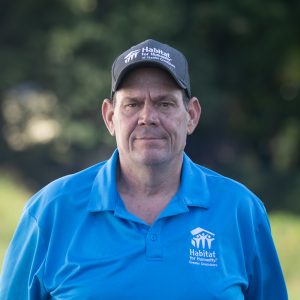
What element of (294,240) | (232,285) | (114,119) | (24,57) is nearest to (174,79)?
(114,119)

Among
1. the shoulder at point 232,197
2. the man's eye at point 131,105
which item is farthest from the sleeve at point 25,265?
the shoulder at point 232,197

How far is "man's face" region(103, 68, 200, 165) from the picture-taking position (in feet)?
11.2

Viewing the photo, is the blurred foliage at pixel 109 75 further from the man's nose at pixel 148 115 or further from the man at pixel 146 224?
the man's nose at pixel 148 115

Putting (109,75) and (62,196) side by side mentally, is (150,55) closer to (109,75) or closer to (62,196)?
(62,196)

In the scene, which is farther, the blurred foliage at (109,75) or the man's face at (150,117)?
the blurred foliage at (109,75)

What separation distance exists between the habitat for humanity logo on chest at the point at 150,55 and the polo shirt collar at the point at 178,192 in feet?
1.41

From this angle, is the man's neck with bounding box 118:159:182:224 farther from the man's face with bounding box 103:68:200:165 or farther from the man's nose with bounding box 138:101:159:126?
the man's nose with bounding box 138:101:159:126

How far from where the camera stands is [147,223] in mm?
3412

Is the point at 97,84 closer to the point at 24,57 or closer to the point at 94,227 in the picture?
the point at 24,57

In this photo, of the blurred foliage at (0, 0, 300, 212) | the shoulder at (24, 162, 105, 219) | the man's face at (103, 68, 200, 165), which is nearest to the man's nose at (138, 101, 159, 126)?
the man's face at (103, 68, 200, 165)

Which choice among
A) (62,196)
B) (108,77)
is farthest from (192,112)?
(108,77)

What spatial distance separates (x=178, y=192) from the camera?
3549mm

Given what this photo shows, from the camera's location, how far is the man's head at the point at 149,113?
3.41m

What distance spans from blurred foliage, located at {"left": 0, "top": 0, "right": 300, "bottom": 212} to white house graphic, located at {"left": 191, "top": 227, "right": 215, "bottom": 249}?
17.0 meters
